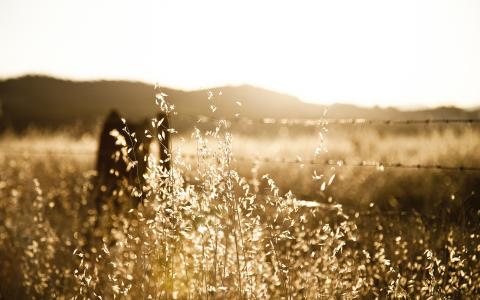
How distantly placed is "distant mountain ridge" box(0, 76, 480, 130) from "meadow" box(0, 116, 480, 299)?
52.5 ft

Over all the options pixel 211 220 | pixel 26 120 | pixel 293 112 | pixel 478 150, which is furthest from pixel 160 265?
pixel 293 112

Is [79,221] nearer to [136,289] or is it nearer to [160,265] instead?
[136,289]

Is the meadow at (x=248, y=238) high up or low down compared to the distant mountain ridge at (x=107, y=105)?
down

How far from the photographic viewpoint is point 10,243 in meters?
4.36

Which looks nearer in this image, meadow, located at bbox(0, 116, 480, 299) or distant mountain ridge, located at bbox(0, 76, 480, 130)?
meadow, located at bbox(0, 116, 480, 299)

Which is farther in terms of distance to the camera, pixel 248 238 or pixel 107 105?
pixel 107 105

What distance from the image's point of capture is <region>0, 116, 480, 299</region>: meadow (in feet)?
9.22

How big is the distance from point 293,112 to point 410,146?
3543cm

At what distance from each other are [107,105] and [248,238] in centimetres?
4846

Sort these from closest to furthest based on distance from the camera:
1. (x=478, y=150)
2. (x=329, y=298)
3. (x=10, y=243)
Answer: (x=329, y=298), (x=10, y=243), (x=478, y=150)

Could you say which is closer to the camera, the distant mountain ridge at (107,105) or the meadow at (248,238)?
the meadow at (248,238)

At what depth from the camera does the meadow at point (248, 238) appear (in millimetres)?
2811

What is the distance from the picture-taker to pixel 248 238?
9.19 ft

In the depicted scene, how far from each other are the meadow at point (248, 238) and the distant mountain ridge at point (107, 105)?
15993mm
